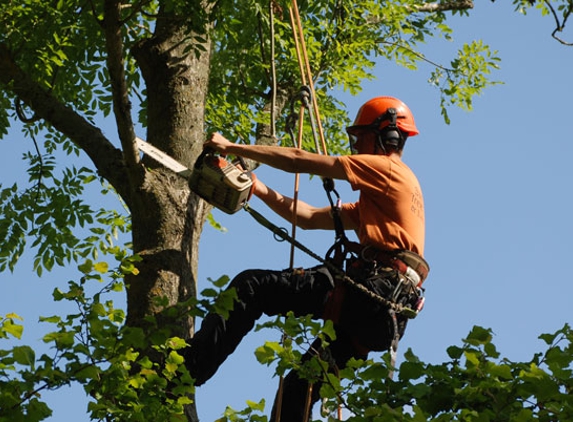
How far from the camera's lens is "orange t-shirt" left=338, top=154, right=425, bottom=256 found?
18.4ft

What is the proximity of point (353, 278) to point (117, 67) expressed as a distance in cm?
157

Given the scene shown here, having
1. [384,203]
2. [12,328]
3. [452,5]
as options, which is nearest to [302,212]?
[384,203]

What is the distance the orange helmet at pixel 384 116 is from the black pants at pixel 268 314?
3.04 feet

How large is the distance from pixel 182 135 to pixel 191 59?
1.69 ft

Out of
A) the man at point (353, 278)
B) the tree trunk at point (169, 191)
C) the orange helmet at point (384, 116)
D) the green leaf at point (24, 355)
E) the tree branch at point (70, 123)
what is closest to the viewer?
the green leaf at point (24, 355)

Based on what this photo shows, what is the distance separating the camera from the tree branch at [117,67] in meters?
5.45

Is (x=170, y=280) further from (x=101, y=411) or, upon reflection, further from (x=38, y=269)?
(x=38, y=269)

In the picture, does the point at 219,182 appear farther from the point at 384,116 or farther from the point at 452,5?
the point at 452,5

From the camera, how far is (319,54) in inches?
346

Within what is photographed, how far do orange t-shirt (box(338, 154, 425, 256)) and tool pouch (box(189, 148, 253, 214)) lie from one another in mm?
523

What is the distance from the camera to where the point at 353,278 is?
18.2 feet

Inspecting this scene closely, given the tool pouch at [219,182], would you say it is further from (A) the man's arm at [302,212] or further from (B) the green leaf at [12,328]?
(B) the green leaf at [12,328]

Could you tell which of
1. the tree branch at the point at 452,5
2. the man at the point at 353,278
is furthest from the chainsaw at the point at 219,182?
the tree branch at the point at 452,5

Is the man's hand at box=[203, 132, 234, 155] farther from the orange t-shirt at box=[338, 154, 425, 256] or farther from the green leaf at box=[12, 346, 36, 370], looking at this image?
the green leaf at box=[12, 346, 36, 370]
